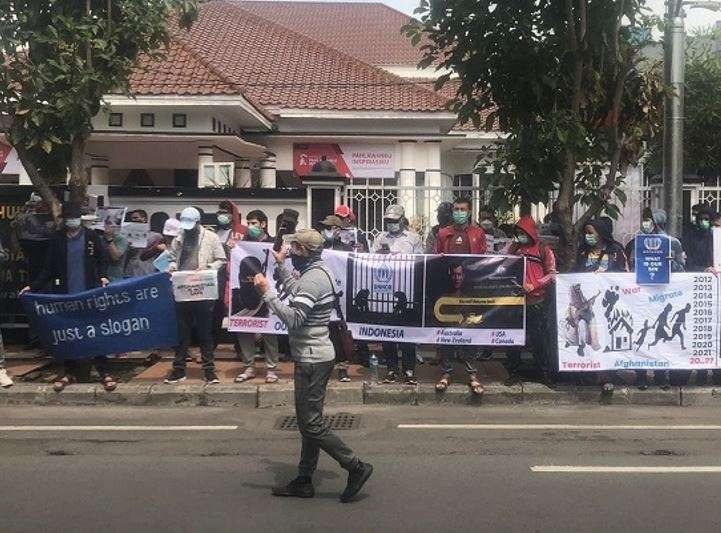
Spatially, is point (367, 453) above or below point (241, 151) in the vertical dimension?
below

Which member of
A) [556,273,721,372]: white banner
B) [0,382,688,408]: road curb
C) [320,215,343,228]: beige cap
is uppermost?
[320,215,343,228]: beige cap

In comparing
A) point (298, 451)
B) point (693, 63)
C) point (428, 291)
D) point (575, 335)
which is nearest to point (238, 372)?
point (428, 291)

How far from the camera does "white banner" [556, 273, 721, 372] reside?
8930 millimetres

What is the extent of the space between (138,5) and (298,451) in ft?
17.8

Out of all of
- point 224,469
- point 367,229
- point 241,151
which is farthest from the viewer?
point 241,151

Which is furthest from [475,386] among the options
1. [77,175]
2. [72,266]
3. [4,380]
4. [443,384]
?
[77,175]

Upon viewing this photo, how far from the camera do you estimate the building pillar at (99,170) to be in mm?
19000

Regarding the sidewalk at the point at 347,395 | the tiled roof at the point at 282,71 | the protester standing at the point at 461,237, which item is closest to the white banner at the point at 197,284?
the sidewalk at the point at 347,395

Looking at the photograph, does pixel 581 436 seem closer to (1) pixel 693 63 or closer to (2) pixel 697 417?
(2) pixel 697 417

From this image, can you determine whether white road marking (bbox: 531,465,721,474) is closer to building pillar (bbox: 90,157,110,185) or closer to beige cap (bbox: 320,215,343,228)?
beige cap (bbox: 320,215,343,228)

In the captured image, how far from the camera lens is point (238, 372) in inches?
388

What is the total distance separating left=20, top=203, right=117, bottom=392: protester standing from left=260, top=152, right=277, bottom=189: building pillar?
13.0m

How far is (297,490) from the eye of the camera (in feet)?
18.7

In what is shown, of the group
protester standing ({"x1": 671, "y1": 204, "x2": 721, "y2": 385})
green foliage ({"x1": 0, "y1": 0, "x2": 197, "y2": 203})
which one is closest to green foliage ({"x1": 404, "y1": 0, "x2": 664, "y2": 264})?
protester standing ({"x1": 671, "y1": 204, "x2": 721, "y2": 385})
